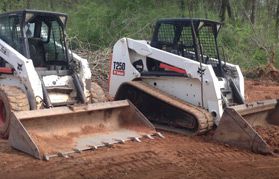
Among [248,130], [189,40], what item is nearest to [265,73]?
[189,40]

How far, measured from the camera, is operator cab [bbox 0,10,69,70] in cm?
902

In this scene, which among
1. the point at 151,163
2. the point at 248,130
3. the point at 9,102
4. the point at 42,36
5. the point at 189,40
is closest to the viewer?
the point at 151,163

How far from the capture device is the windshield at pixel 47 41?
941 cm

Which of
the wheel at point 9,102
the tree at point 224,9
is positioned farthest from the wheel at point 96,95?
the tree at point 224,9

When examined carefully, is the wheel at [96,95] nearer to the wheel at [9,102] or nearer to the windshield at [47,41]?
the windshield at [47,41]

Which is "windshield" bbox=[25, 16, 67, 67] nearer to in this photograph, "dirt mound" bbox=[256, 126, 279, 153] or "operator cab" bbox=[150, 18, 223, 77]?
"operator cab" bbox=[150, 18, 223, 77]

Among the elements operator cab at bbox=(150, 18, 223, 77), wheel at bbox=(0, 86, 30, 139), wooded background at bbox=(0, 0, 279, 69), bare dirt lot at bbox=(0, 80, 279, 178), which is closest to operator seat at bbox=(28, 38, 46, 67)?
wheel at bbox=(0, 86, 30, 139)

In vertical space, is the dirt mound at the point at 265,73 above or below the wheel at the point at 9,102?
below

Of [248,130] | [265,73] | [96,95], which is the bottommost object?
[265,73]

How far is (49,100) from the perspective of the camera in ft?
27.8

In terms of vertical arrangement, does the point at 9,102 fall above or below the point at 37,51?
below

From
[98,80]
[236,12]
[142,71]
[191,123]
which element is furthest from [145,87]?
[236,12]

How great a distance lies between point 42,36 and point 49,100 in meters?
1.64

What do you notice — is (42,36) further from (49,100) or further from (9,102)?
(9,102)
